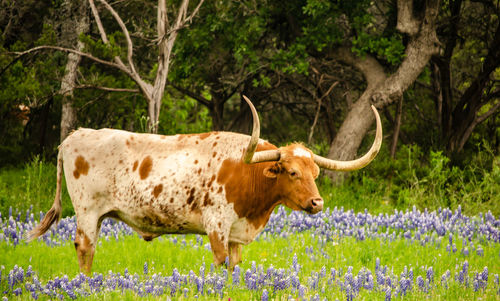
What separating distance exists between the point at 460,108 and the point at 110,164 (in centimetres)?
1126

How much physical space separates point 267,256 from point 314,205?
6.61ft

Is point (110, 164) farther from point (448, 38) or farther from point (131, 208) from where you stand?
point (448, 38)

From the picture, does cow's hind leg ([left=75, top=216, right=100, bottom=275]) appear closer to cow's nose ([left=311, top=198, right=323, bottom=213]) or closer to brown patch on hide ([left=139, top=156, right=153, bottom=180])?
brown patch on hide ([left=139, top=156, right=153, bottom=180])

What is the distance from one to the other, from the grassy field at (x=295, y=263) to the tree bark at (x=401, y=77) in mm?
3971

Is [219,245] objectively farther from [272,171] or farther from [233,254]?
[272,171]

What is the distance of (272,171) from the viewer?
18.5 feet

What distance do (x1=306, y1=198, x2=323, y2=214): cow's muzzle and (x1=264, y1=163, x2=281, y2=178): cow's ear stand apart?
1.58 ft

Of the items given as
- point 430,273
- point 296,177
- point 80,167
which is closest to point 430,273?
point 430,273

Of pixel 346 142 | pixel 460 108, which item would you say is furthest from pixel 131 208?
pixel 460 108

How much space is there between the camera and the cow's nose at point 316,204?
5242 millimetres

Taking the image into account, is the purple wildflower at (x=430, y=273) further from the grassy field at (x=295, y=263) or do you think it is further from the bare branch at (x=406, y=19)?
the bare branch at (x=406, y=19)

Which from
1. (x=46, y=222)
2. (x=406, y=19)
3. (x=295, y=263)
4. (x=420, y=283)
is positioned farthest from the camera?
(x=406, y=19)

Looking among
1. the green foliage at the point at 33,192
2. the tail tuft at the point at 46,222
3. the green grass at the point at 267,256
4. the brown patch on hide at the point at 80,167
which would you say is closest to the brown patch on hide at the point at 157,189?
the brown patch on hide at the point at 80,167

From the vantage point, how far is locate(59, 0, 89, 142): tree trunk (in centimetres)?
1321
